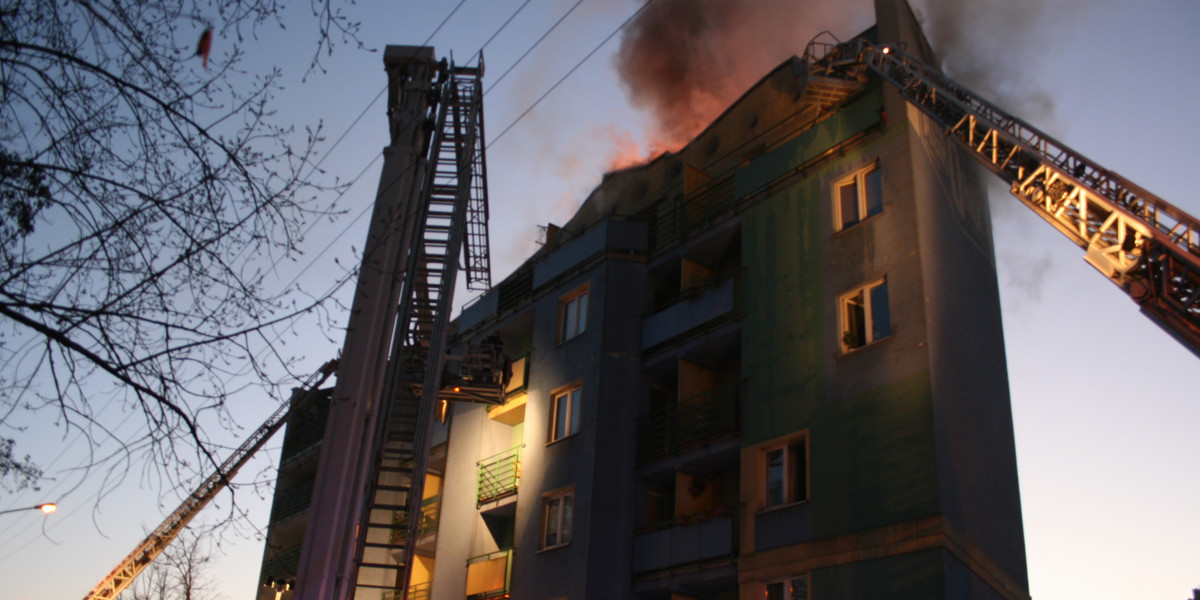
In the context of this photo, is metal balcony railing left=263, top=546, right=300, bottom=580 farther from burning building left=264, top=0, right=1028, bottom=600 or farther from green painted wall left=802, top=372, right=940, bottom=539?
green painted wall left=802, top=372, right=940, bottom=539

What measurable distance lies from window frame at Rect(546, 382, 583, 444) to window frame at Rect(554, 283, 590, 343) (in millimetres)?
1610

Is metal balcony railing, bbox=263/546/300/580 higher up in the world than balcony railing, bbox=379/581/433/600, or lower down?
higher up

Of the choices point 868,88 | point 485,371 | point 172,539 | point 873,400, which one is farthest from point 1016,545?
point 172,539

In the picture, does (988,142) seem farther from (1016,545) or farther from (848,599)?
(848,599)

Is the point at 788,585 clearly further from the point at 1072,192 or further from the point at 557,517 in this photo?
the point at 1072,192

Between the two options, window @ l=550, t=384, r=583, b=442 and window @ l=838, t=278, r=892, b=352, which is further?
window @ l=550, t=384, r=583, b=442

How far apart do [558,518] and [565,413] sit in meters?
3.10

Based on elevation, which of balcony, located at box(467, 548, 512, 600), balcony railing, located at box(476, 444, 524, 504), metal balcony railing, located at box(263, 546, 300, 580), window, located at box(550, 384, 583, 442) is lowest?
balcony, located at box(467, 548, 512, 600)

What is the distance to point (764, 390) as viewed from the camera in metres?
21.9

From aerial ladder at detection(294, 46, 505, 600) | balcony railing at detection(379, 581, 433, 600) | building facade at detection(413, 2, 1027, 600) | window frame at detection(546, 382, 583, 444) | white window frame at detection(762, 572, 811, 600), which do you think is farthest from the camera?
balcony railing at detection(379, 581, 433, 600)

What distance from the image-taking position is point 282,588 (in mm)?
37938

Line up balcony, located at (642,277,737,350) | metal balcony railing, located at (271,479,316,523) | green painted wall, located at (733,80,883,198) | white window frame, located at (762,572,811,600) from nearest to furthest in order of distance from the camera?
white window frame, located at (762,572,811,600) → green painted wall, located at (733,80,883,198) → balcony, located at (642,277,737,350) → metal balcony railing, located at (271,479,316,523)

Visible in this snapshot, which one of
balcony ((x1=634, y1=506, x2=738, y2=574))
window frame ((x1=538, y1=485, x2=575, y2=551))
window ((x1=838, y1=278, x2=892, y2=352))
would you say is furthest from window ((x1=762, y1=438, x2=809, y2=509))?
window frame ((x1=538, y1=485, x2=575, y2=551))

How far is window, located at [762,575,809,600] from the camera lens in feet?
61.8
